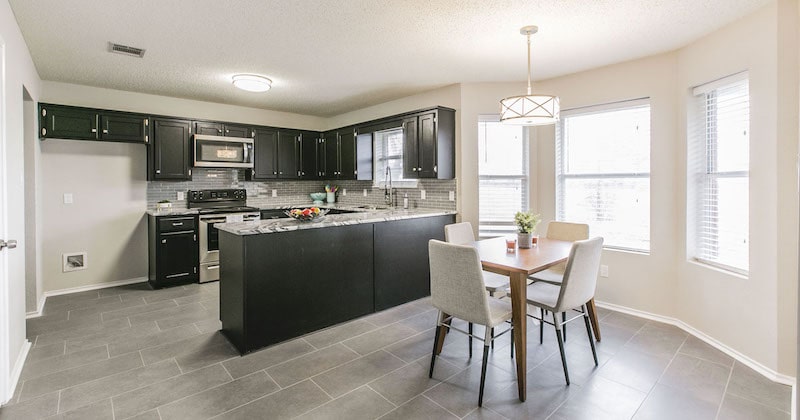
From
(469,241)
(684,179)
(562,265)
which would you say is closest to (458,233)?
(469,241)

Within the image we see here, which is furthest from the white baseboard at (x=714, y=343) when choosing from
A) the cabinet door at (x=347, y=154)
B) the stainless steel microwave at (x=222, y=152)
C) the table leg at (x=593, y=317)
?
the stainless steel microwave at (x=222, y=152)

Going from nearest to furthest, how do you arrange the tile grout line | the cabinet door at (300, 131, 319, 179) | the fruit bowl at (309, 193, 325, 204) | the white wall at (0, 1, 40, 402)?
the tile grout line → the white wall at (0, 1, 40, 402) → the cabinet door at (300, 131, 319, 179) → the fruit bowl at (309, 193, 325, 204)

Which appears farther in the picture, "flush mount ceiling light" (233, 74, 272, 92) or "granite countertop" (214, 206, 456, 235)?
"flush mount ceiling light" (233, 74, 272, 92)

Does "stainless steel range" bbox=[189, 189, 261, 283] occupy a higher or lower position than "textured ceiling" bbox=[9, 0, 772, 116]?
lower

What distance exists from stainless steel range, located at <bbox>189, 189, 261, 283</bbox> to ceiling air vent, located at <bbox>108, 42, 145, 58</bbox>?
6.63 ft

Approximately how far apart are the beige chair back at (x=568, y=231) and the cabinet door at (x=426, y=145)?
145 cm

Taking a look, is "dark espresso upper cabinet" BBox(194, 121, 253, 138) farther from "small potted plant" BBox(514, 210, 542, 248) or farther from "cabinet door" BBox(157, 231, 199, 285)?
"small potted plant" BBox(514, 210, 542, 248)

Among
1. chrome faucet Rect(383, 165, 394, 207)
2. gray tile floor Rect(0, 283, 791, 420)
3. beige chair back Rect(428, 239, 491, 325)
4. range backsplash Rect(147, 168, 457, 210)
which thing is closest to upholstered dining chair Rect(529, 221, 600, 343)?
gray tile floor Rect(0, 283, 791, 420)

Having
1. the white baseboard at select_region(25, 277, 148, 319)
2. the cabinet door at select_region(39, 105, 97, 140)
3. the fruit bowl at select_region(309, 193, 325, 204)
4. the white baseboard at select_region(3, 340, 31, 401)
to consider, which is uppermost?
the cabinet door at select_region(39, 105, 97, 140)

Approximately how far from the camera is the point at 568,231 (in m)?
3.53

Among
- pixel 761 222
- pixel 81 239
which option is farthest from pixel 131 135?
pixel 761 222

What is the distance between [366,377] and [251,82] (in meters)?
3.34

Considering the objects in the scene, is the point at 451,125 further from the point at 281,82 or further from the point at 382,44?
the point at 281,82

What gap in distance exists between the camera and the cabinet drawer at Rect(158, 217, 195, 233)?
185 inches
